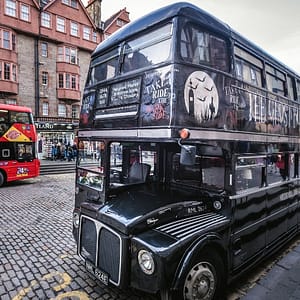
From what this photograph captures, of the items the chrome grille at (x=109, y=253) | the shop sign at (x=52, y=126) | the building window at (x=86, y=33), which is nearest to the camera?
the chrome grille at (x=109, y=253)

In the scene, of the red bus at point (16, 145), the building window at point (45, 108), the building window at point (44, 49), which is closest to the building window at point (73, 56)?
the building window at point (44, 49)

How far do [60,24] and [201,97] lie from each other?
27385 mm

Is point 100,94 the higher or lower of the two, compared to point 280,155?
higher

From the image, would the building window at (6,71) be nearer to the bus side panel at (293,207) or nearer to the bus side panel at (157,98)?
the bus side panel at (157,98)

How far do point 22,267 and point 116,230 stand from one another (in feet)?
8.31

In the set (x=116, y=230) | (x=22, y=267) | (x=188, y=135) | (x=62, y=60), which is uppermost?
(x=62, y=60)

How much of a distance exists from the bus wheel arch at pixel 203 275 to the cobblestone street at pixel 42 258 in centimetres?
75

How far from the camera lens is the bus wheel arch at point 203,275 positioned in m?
2.91

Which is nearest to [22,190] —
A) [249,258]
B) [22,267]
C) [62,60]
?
[22,267]

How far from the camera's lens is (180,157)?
346 cm

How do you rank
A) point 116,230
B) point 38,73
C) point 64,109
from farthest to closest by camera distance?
point 64,109 → point 38,73 → point 116,230

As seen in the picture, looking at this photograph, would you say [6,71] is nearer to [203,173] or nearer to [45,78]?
[45,78]

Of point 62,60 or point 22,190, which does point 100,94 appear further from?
point 62,60

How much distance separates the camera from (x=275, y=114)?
4.82 metres
